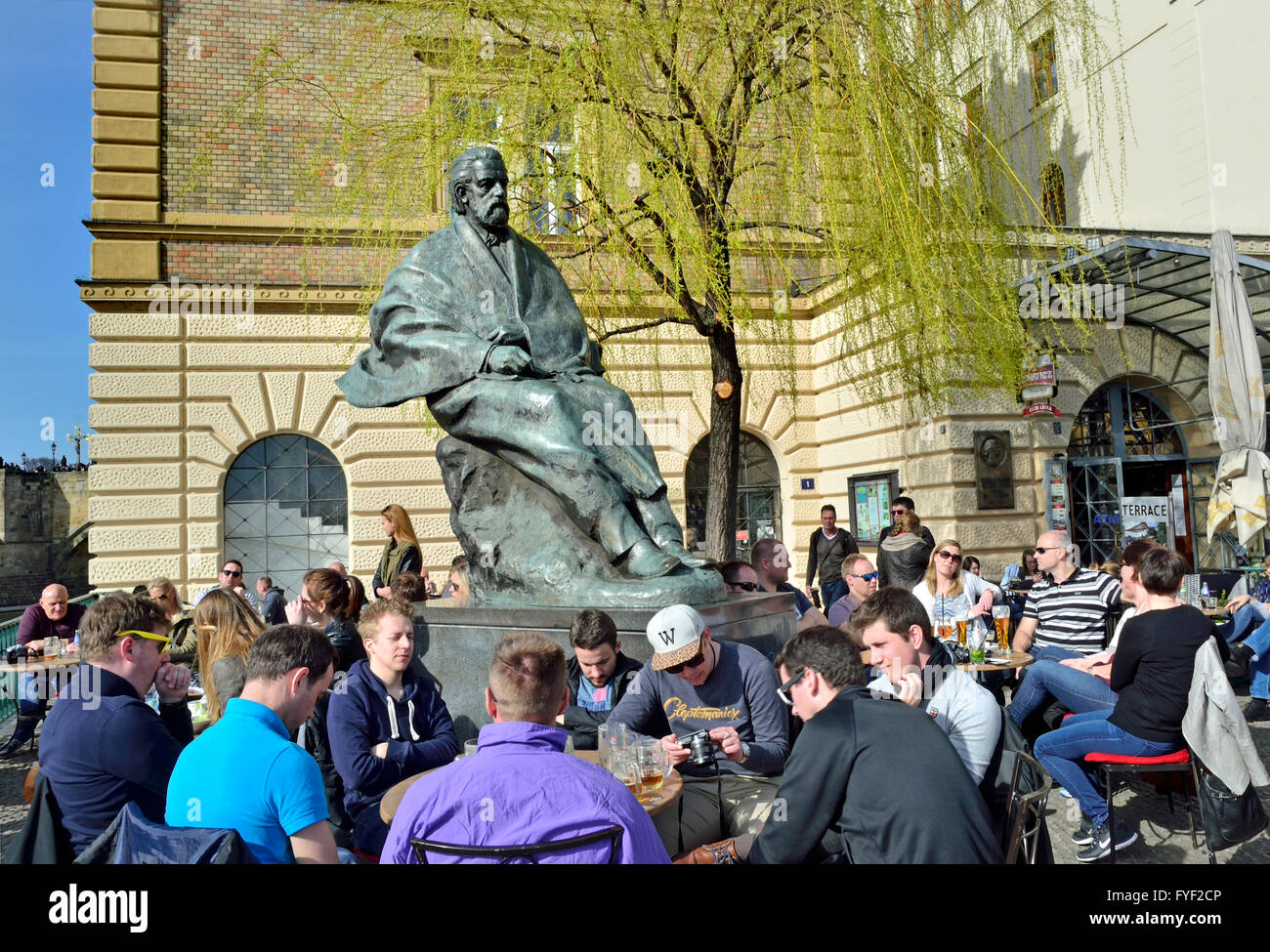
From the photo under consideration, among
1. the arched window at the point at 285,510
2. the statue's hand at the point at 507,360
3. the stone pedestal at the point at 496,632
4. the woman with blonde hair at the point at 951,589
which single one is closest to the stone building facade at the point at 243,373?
the arched window at the point at 285,510

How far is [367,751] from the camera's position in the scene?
3.64 metres

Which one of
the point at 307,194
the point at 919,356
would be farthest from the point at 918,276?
the point at 307,194

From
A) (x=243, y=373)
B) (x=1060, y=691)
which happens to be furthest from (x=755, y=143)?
(x=243, y=373)

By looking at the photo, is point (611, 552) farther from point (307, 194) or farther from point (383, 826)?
point (307, 194)

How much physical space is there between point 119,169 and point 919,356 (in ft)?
38.5

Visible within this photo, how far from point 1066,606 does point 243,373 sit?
1133 cm

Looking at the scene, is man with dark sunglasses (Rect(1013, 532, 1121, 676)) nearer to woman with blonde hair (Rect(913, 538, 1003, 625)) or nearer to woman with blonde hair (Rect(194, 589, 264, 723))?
woman with blonde hair (Rect(913, 538, 1003, 625))

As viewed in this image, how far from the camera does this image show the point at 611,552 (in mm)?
4922

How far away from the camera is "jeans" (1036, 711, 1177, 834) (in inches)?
172

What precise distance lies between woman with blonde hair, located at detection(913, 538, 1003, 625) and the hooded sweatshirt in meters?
4.05

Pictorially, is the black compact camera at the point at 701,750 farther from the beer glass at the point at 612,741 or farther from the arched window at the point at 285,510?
the arched window at the point at 285,510

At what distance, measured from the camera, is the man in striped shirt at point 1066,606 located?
19.6 feet

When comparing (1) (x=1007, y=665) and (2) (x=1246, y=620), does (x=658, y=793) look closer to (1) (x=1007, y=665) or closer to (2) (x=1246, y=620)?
(1) (x=1007, y=665)

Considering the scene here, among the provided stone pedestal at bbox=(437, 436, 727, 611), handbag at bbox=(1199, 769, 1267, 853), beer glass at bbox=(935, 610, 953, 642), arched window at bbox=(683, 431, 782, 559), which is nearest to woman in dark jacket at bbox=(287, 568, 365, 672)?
stone pedestal at bbox=(437, 436, 727, 611)
